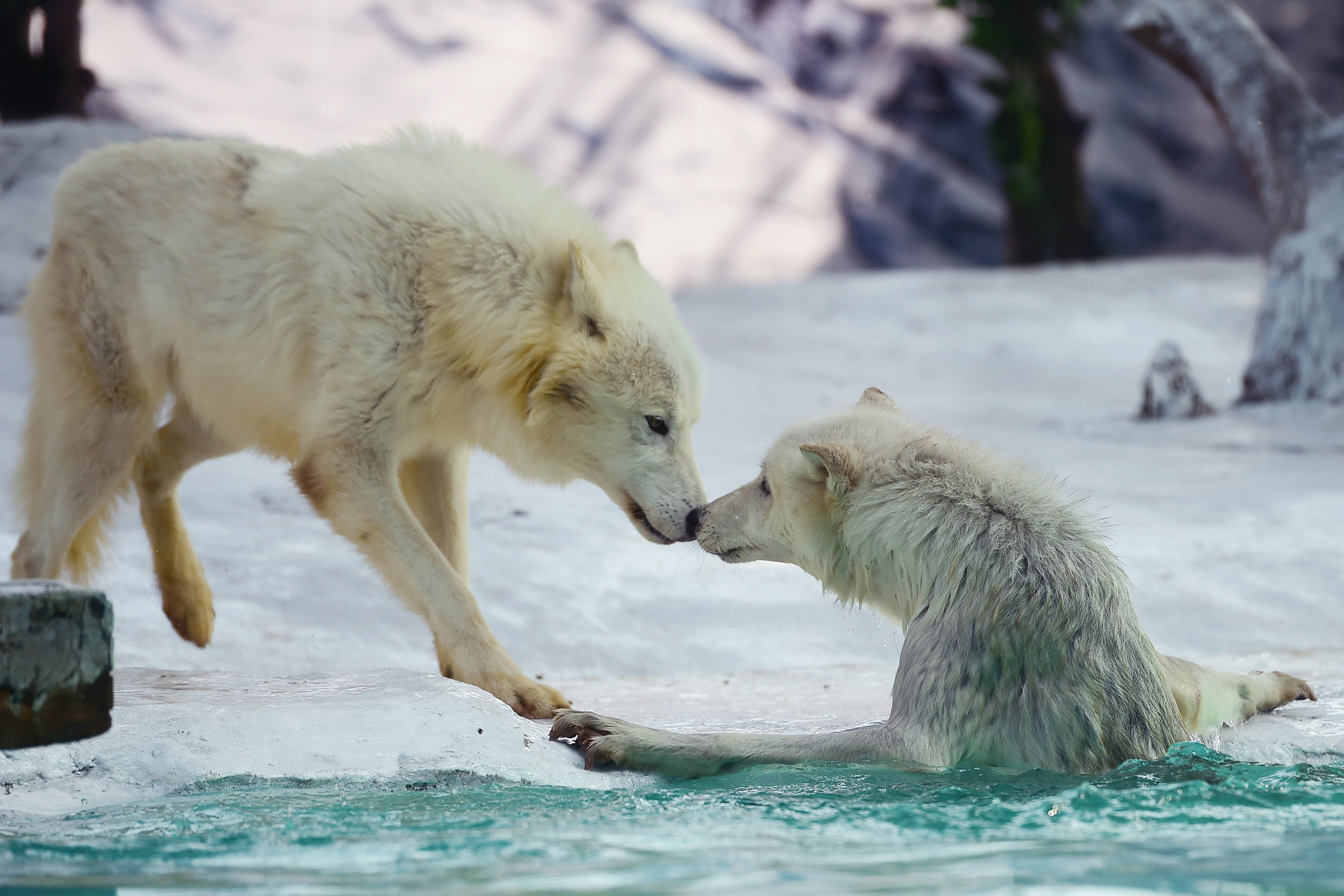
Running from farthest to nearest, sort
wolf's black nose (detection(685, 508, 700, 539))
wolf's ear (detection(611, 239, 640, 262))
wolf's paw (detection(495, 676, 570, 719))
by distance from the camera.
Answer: wolf's ear (detection(611, 239, 640, 262)), wolf's black nose (detection(685, 508, 700, 539)), wolf's paw (detection(495, 676, 570, 719))

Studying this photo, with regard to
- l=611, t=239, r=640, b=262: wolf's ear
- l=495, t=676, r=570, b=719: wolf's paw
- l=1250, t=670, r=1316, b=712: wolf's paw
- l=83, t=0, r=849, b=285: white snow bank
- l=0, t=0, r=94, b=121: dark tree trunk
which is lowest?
l=495, t=676, r=570, b=719: wolf's paw

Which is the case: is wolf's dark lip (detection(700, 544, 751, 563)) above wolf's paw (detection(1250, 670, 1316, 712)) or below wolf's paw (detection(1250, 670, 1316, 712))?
above

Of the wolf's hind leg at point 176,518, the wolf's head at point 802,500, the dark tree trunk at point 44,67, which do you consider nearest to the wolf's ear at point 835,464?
the wolf's head at point 802,500

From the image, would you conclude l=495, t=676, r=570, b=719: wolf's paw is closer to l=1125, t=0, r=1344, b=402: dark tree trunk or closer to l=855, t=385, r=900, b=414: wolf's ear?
l=855, t=385, r=900, b=414: wolf's ear

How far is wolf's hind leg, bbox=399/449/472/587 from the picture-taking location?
4523 mm

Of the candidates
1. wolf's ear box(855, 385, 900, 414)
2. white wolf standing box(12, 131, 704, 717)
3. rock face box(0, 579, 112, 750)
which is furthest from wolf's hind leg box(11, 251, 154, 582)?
wolf's ear box(855, 385, 900, 414)

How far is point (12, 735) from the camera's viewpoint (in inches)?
95.7

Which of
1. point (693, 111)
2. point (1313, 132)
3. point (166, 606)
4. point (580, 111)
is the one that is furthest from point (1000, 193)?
point (166, 606)

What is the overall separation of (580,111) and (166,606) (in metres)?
15.8

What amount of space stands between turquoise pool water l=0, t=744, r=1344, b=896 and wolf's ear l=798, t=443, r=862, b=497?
2.42 ft

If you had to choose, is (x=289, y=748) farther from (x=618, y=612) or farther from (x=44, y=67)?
(x=44, y=67)

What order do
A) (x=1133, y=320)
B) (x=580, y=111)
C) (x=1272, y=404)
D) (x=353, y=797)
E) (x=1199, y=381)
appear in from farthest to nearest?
(x=580, y=111) → (x=1133, y=320) → (x=1199, y=381) → (x=1272, y=404) → (x=353, y=797)

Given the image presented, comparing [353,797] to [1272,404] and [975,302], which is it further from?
[975,302]

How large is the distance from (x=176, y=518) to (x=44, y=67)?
949 cm
